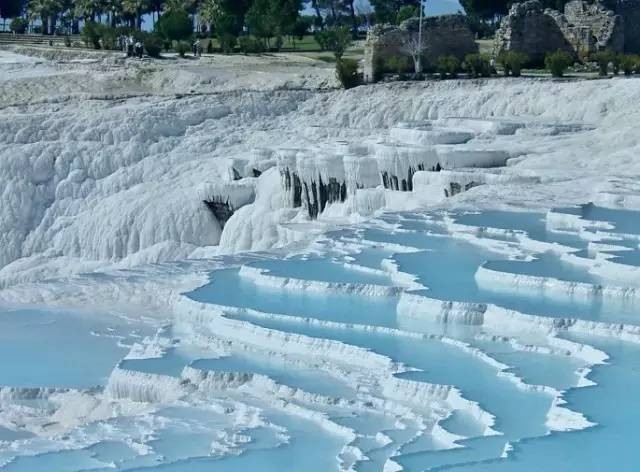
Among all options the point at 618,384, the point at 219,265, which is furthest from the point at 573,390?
the point at 219,265

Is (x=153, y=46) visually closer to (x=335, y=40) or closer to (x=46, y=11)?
(x=335, y=40)

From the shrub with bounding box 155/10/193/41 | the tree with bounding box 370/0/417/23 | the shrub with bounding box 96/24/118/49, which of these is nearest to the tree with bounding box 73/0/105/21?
the shrub with bounding box 96/24/118/49

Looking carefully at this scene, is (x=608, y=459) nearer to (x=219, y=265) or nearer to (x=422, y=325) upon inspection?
A: (x=422, y=325)

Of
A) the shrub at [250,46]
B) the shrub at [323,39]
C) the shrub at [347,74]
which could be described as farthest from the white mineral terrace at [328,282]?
the shrub at [323,39]

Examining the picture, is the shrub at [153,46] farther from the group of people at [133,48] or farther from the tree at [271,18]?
the tree at [271,18]

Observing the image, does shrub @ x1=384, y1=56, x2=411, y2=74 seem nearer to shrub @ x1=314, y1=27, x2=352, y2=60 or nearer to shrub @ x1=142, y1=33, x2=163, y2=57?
shrub @ x1=314, y1=27, x2=352, y2=60

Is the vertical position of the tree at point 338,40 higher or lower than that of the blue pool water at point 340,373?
higher
